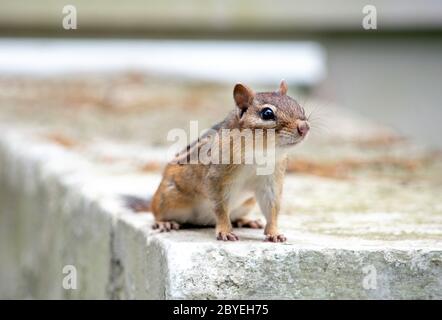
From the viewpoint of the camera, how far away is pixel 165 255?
3.54m

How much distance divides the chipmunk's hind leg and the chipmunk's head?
0.53 metres

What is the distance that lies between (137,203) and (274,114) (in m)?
1.18

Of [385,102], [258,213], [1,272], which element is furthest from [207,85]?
[258,213]

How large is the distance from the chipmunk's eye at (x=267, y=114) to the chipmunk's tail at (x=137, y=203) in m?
1.01

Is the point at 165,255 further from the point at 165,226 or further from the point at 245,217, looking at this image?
the point at 245,217

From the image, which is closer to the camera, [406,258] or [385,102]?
[406,258]

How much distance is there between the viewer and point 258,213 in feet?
15.7

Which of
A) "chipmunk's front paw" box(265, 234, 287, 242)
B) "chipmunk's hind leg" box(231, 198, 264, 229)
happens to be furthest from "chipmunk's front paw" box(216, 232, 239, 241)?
"chipmunk's hind leg" box(231, 198, 264, 229)

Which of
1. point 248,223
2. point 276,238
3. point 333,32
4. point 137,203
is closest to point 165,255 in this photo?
point 276,238

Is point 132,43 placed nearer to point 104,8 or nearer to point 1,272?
point 104,8

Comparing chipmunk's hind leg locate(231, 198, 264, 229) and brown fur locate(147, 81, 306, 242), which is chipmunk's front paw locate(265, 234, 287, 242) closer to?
brown fur locate(147, 81, 306, 242)

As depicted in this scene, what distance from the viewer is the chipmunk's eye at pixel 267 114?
146 inches

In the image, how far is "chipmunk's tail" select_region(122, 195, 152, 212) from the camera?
459 cm
